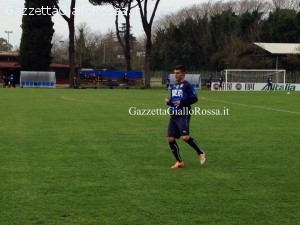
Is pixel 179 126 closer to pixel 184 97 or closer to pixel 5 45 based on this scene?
pixel 184 97

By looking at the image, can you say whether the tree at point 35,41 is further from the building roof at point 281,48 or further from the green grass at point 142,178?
the green grass at point 142,178

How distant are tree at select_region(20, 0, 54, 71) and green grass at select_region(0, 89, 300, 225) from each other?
4841 centimetres

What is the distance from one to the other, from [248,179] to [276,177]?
1.68ft

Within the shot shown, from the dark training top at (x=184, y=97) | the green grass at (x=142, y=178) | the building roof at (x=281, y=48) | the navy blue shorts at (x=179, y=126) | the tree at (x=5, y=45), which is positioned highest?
the tree at (x=5, y=45)

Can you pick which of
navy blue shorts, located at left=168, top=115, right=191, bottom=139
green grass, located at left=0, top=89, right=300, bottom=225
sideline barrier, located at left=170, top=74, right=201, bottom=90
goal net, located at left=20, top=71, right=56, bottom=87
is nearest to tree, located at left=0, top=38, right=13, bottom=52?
goal net, located at left=20, top=71, right=56, bottom=87

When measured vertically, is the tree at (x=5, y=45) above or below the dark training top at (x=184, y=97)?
→ above

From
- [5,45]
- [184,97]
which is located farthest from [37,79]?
[5,45]

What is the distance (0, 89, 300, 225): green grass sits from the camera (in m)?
6.23

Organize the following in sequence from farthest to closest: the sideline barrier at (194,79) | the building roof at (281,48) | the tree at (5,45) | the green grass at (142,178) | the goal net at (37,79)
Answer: the tree at (5,45)
the building roof at (281,48)
the sideline barrier at (194,79)
the goal net at (37,79)
the green grass at (142,178)

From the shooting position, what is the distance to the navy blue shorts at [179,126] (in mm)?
9508

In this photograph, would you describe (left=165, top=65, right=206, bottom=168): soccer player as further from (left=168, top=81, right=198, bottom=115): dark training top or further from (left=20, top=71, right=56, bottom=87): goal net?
(left=20, top=71, right=56, bottom=87): goal net

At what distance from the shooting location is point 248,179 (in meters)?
8.40

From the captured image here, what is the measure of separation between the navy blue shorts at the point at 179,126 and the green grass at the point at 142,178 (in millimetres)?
610

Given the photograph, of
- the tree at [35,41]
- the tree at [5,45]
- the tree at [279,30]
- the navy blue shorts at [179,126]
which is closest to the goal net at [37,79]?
the tree at [35,41]
